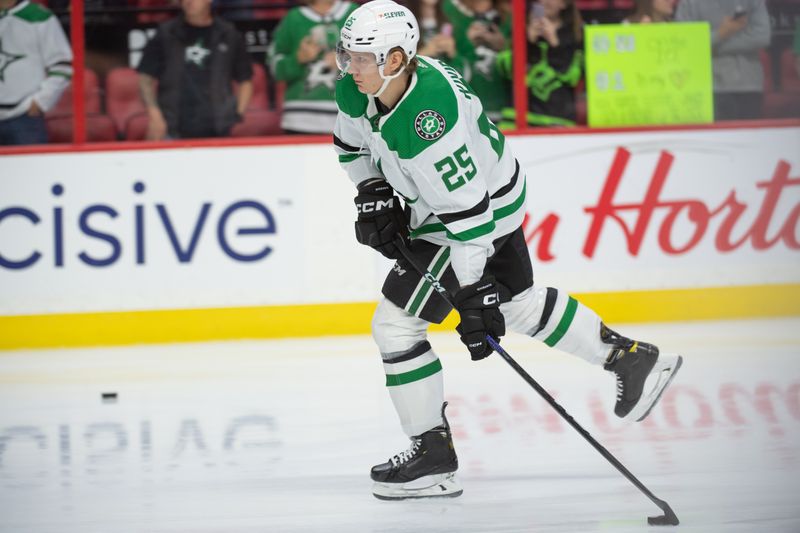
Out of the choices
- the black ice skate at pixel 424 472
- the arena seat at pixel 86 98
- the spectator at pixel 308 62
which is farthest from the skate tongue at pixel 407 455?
the arena seat at pixel 86 98

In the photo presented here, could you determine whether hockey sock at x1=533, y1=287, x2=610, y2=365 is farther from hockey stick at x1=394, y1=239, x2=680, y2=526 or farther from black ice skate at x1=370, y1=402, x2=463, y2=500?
black ice skate at x1=370, y1=402, x2=463, y2=500

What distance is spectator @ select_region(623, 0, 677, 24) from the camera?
5.86 metres

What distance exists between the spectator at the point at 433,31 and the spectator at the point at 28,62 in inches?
70.0

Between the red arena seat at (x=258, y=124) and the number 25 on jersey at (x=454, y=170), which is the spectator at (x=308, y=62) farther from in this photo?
the number 25 on jersey at (x=454, y=170)

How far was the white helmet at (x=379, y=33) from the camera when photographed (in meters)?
2.87

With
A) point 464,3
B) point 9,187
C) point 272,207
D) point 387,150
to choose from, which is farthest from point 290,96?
point 387,150

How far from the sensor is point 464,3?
584 centimetres

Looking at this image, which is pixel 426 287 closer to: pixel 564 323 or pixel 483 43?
pixel 564 323

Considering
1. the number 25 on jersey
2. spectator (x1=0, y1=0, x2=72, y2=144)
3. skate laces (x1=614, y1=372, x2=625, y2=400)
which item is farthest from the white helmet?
spectator (x1=0, y1=0, x2=72, y2=144)

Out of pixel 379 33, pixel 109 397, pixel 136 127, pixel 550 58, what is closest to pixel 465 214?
pixel 379 33

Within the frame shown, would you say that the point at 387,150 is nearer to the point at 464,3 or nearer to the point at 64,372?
the point at 64,372

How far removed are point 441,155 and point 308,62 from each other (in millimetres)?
3131

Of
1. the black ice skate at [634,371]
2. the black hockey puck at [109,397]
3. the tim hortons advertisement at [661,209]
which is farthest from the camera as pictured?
the tim hortons advertisement at [661,209]

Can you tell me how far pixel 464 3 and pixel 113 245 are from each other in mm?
2145
